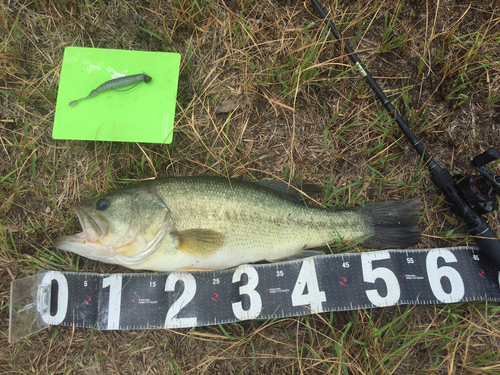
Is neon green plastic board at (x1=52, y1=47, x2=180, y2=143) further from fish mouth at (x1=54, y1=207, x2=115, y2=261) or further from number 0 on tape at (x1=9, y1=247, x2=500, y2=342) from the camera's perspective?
number 0 on tape at (x1=9, y1=247, x2=500, y2=342)

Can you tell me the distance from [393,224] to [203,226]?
1772 millimetres

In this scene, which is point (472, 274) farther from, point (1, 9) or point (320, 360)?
point (1, 9)

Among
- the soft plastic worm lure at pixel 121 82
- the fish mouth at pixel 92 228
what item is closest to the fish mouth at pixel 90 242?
the fish mouth at pixel 92 228

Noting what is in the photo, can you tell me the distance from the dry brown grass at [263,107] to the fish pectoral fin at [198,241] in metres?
0.70

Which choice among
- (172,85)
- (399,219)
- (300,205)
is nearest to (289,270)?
(300,205)

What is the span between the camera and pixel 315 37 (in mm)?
2754

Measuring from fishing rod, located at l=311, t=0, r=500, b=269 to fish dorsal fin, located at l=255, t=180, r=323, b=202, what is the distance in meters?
1.05

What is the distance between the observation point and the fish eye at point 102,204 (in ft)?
7.55

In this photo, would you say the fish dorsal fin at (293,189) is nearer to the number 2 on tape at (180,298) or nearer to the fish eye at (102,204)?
the number 2 on tape at (180,298)

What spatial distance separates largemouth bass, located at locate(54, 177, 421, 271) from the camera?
2264mm

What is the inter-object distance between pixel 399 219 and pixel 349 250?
550 mm

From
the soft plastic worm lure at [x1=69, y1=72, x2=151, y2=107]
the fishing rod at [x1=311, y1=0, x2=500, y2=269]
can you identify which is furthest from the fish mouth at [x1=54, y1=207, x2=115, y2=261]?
the fishing rod at [x1=311, y1=0, x2=500, y2=269]

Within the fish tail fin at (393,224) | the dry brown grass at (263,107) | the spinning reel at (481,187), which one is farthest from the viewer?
the dry brown grass at (263,107)

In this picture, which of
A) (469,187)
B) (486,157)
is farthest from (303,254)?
(486,157)
